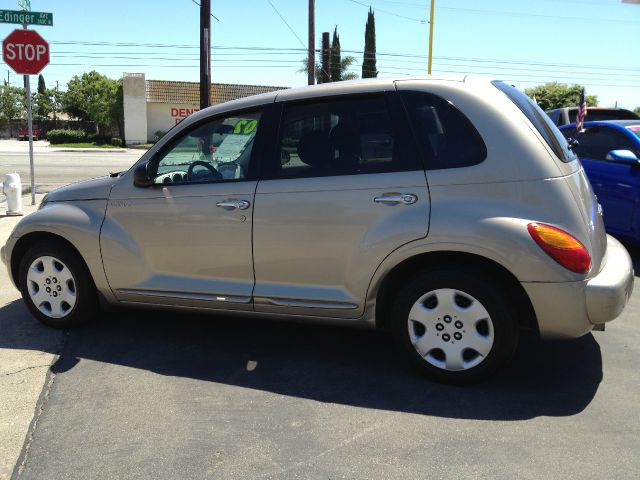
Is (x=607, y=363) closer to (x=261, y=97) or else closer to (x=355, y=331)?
(x=355, y=331)

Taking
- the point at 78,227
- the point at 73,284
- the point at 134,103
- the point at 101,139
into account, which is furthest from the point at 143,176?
the point at 101,139

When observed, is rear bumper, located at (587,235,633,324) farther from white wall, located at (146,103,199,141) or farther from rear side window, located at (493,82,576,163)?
white wall, located at (146,103,199,141)

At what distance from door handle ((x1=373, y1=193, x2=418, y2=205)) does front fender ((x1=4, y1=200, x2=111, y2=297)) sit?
2102 millimetres

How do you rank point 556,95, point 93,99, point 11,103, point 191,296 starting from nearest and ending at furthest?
point 191,296 → point 556,95 → point 93,99 → point 11,103

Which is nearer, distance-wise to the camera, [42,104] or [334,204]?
[334,204]

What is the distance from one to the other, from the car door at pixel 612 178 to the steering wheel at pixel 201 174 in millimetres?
4768

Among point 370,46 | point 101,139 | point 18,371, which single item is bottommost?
point 18,371

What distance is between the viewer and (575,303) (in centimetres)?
329

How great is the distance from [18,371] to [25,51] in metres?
7.62

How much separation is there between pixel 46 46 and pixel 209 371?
322 inches

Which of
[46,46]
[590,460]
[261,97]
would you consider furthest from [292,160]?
[46,46]

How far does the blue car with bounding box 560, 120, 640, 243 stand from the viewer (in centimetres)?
652

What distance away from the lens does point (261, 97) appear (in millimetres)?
4129

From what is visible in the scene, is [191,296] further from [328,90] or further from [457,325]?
[457,325]
